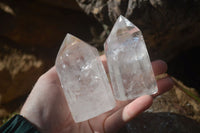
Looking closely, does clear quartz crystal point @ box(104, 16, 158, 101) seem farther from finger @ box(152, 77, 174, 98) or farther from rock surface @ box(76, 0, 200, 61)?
rock surface @ box(76, 0, 200, 61)

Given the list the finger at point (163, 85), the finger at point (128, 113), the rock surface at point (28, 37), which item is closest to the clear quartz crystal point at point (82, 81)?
the finger at point (128, 113)

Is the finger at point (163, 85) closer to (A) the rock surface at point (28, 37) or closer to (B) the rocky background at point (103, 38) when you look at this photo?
(B) the rocky background at point (103, 38)

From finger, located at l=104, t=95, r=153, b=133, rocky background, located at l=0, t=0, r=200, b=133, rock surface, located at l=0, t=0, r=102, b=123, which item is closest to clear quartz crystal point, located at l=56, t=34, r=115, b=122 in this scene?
finger, located at l=104, t=95, r=153, b=133

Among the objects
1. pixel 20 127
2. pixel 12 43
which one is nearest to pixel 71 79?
pixel 20 127

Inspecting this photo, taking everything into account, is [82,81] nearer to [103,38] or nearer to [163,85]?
[163,85]

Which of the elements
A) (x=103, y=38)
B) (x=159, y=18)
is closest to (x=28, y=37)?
(x=103, y=38)

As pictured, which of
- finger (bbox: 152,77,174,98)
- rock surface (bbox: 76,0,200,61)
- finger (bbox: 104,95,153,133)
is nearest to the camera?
finger (bbox: 104,95,153,133)

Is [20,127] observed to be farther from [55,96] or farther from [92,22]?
[92,22]
